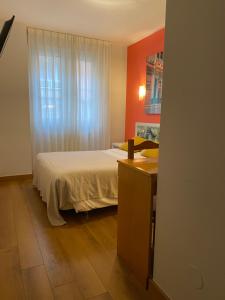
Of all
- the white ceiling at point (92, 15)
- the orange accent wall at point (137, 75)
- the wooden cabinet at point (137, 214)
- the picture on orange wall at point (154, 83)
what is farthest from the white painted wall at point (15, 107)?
the wooden cabinet at point (137, 214)

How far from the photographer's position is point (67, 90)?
4.22 metres

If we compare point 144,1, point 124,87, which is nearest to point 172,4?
point 144,1

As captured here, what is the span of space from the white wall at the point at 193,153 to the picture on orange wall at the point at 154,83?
271cm

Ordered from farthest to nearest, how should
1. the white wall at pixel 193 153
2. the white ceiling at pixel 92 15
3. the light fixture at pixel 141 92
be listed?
the light fixture at pixel 141 92, the white ceiling at pixel 92 15, the white wall at pixel 193 153

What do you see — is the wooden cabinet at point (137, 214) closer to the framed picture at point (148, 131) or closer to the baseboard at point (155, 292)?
the baseboard at point (155, 292)

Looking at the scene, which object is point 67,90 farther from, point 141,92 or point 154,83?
point 154,83

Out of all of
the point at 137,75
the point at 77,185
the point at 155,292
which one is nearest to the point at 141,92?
the point at 137,75

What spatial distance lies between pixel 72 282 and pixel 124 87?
4146 mm

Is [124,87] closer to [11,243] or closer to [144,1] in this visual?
[144,1]

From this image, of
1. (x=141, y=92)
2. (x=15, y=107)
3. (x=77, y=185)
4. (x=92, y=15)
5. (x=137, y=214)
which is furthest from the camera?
(x=141, y=92)

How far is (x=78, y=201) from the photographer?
250 centimetres

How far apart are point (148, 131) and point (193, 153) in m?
3.16

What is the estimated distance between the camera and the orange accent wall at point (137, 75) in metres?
4.02

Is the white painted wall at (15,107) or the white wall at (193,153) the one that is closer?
the white wall at (193,153)
